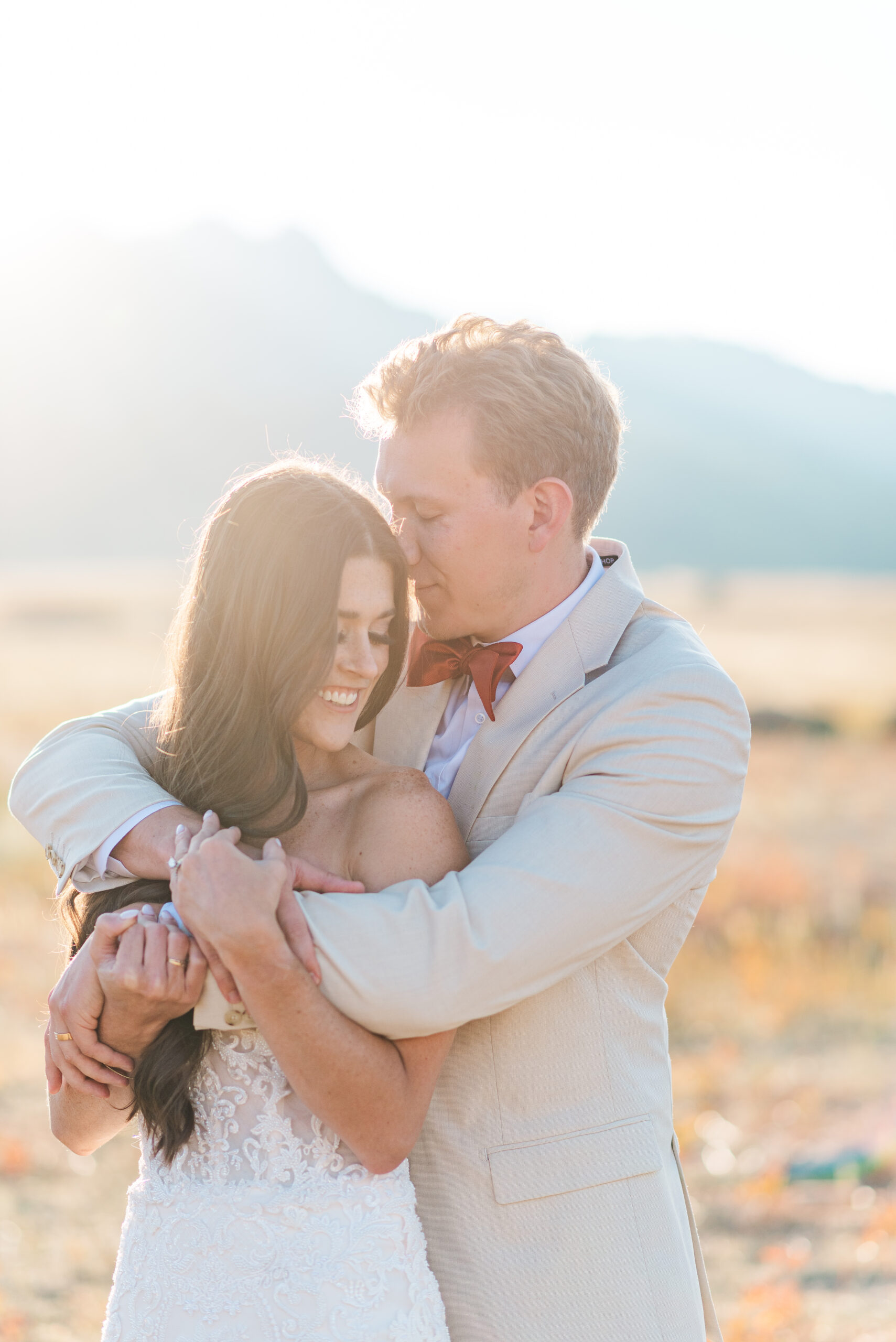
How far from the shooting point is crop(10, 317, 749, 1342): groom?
2.40 meters

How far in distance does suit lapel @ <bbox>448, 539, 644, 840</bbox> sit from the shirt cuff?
69cm

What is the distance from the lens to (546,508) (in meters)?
3.18

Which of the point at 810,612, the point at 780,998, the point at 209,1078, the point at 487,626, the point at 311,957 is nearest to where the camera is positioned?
the point at 311,957

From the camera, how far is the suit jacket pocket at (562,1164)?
2.60 metres

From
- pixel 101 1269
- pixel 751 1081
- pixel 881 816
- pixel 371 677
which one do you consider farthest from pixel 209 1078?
pixel 881 816

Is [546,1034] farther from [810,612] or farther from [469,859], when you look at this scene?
[810,612]

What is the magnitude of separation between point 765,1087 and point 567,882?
600 centimetres

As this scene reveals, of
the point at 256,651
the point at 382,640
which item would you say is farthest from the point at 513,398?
the point at 256,651

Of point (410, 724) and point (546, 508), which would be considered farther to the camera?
point (410, 724)

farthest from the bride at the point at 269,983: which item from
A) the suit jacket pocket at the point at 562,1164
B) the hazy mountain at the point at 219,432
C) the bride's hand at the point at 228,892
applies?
the hazy mountain at the point at 219,432

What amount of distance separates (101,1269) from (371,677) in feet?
13.5

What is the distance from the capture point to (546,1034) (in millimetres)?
2650

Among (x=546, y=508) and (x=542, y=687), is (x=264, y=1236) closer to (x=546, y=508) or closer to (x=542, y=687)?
(x=542, y=687)

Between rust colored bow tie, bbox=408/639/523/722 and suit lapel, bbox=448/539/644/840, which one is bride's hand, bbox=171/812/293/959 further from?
rust colored bow tie, bbox=408/639/523/722
